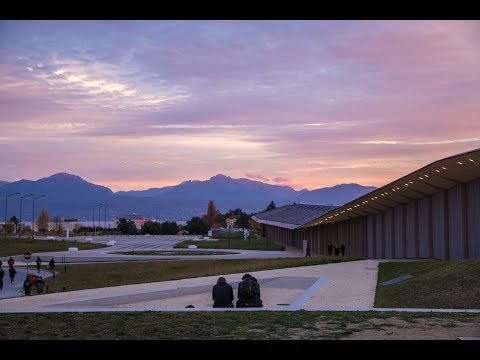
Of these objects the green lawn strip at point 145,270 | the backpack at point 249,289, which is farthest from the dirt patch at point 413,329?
the green lawn strip at point 145,270

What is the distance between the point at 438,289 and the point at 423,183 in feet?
40.8

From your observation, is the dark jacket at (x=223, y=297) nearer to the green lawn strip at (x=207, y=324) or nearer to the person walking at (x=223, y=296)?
the person walking at (x=223, y=296)

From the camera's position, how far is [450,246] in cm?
2895

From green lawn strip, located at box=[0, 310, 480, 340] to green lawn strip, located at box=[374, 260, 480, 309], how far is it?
10.0 ft

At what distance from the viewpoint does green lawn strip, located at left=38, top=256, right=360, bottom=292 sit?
27.6m

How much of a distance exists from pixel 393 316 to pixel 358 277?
11879 millimetres

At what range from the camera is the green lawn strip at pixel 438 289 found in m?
14.9

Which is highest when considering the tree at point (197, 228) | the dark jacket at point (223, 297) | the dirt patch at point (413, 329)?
the tree at point (197, 228)

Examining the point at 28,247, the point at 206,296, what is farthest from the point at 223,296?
the point at 28,247

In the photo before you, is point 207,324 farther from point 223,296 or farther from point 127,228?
point 127,228

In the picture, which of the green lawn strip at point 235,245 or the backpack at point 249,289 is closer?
the backpack at point 249,289

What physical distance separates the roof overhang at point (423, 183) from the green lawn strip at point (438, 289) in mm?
A: 3862

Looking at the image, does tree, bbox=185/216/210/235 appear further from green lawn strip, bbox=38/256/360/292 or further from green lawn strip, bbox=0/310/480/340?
green lawn strip, bbox=0/310/480/340

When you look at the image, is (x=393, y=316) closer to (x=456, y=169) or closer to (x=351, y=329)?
(x=351, y=329)
